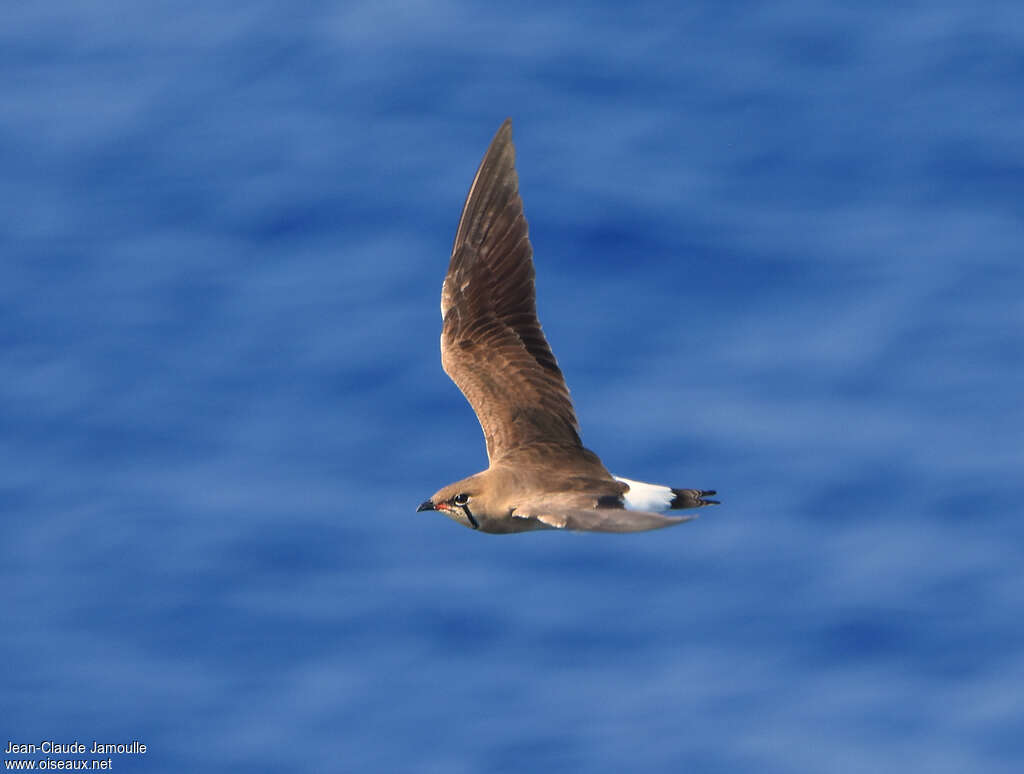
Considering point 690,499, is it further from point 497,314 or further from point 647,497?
point 497,314

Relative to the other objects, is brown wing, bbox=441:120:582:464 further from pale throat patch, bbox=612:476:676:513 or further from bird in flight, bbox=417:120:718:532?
pale throat patch, bbox=612:476:676:513

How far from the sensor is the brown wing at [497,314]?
14.2 meters

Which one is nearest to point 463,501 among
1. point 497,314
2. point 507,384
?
point 507,384

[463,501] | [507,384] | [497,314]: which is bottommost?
[463,501]

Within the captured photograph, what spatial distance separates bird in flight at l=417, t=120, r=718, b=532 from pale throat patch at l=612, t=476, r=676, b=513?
1 centimetres

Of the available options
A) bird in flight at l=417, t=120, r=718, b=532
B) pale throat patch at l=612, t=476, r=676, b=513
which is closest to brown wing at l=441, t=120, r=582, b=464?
bird in flight at l=417, t=120, r=718, b=532

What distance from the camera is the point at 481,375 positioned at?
14438 mm

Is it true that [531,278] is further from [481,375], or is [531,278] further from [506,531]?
[506,531]

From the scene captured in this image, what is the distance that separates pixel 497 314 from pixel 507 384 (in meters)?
0.78

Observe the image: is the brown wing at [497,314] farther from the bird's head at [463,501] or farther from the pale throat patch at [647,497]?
the bird's head at [463,501]

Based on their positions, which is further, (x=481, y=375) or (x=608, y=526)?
(x=481, y=375)

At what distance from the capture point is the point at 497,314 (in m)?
14.7

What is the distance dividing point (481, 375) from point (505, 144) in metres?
2.15

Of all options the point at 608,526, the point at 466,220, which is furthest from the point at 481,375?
the point at 608,526
